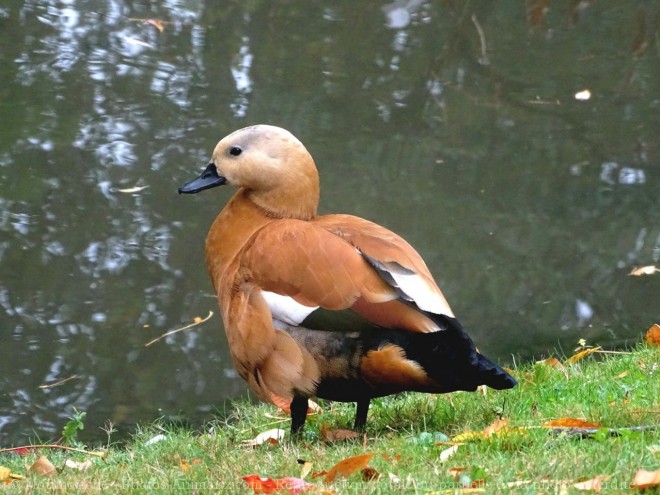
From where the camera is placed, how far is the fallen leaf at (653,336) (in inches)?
209

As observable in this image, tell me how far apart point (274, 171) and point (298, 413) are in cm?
100

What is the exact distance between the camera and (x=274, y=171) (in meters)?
4.36

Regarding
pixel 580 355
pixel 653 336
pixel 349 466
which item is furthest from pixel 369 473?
pixel 653 336

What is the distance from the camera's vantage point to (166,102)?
796 centimetres

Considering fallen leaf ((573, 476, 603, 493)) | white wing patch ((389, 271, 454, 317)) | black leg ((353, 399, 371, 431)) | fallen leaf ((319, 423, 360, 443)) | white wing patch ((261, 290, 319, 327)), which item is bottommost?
fallen leaf ((319, 423, 360, 443))

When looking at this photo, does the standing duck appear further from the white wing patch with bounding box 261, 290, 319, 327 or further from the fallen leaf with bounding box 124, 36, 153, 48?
the fallen leaf with bounding box 124, 36, 153, 48

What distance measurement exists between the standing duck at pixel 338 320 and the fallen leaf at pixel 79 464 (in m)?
0.66

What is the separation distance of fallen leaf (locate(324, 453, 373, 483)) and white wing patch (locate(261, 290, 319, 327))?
2.59ft

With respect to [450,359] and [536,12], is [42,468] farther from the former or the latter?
[536,12]

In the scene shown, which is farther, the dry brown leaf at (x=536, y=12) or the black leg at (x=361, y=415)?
the dry brown leaf at (x=536, y=12)

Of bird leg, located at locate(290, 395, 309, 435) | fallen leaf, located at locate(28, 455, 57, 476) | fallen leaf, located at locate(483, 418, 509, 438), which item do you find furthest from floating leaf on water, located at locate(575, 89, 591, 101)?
fallen leaf, located at locate(28, 455, 57, 476)

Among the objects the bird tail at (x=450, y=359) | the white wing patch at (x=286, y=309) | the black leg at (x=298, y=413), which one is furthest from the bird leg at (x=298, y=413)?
the bird tail at (x=450, y=359)

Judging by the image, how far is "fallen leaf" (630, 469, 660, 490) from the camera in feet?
8.71

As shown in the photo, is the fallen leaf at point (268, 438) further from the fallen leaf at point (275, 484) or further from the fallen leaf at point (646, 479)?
the fallen leaf at point (646, 479)
